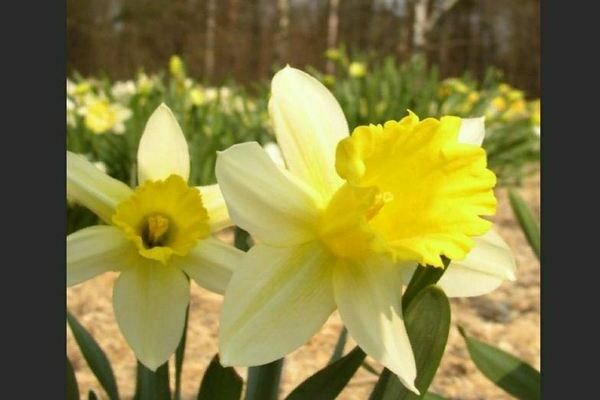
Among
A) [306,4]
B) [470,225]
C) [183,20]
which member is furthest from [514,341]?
[470,225]

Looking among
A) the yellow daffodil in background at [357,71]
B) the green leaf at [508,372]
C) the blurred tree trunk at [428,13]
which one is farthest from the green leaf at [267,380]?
the yellow daffodil in background at [357,71]

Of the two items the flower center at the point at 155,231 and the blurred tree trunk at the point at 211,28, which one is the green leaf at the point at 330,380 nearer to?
the flower center at the point at 155,231

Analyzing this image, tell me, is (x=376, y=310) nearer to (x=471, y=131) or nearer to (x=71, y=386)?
(x=471, y=131)

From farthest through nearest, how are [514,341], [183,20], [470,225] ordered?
[183,20] < [514,341] < [470,225]

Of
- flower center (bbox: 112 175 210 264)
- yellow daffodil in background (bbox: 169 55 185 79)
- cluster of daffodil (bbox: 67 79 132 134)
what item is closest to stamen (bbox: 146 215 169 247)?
flower center (bbox: 112 175 210 264)

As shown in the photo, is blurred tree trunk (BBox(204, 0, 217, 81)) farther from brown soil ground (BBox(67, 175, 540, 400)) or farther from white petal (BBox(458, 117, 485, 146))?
white petal (BBox(458, 117, 485, 146))

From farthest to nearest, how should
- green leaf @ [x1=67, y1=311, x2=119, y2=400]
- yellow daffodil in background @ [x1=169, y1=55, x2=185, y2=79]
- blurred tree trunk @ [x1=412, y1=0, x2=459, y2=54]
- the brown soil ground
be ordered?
Answer: blurred tree trunk @ [x1=412, y1=0, x2=459, y2=54] < yellow daffodil in background @ [x1=169, y1=55, x2=185, y2=79] < the brown soil ground < green leaf @ [x1=67, y1=311, x2=119, y2=400]

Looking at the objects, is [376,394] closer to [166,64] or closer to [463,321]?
Result: [463,321]
